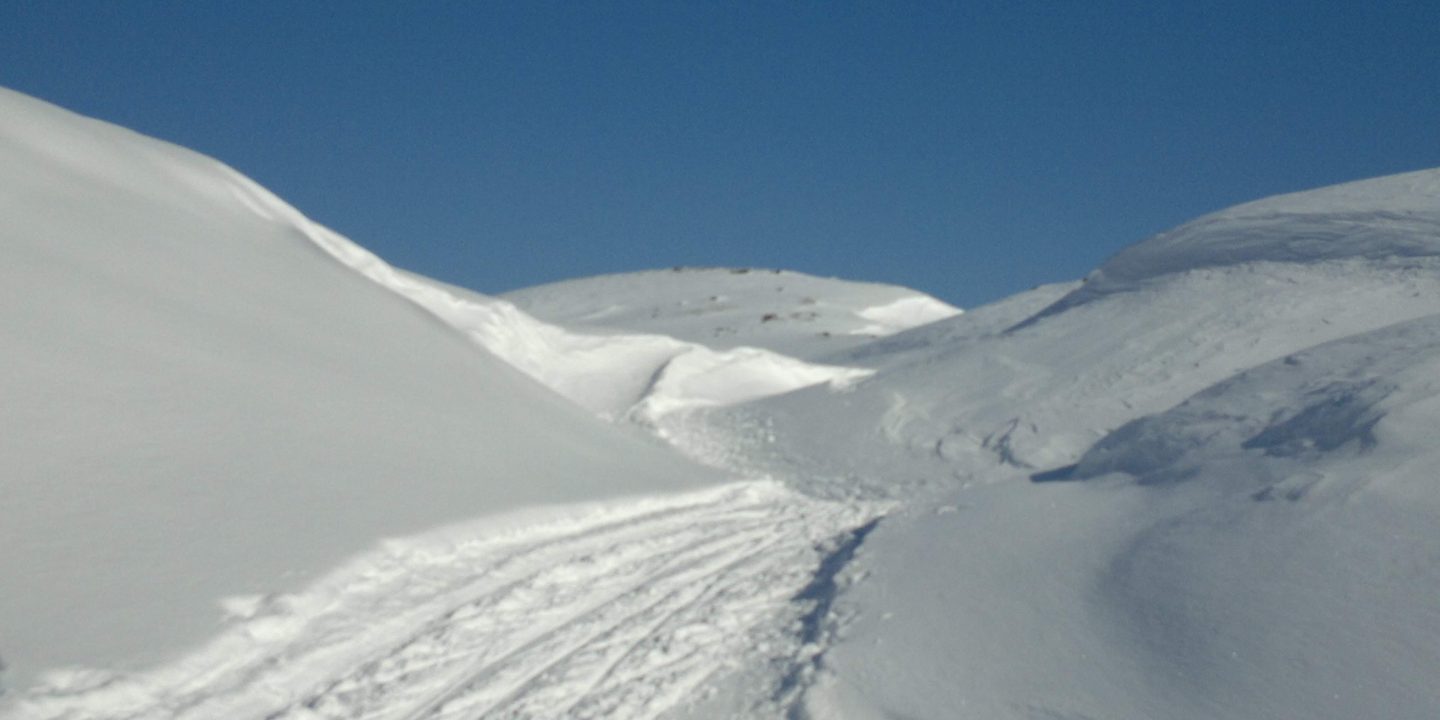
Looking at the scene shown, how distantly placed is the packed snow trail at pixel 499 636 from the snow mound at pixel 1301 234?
→ 9992mm

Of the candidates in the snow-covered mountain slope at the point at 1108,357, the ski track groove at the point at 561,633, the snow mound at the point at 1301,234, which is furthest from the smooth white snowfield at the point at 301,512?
the snow mound at the point at 1301,234

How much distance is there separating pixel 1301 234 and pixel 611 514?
11.2m

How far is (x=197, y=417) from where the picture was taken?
7.16 meters

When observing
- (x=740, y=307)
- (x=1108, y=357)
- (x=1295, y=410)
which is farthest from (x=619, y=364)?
(x=740, y=307)

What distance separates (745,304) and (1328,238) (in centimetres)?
1640

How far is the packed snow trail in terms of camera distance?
4836mm

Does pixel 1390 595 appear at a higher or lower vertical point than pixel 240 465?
lower

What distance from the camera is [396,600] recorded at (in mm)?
6090

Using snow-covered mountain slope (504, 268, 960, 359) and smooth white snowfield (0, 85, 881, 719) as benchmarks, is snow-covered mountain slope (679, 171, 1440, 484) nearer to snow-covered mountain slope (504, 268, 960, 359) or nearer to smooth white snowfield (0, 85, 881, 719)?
smooth white snowfield (0, 85, 881, 719)

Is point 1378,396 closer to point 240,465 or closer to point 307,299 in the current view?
point 240,465

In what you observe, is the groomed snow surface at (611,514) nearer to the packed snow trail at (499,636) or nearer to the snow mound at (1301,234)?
the packed snow trail at (499,636)

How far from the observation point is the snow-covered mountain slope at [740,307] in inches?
953

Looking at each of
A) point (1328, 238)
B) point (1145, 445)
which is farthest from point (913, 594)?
point (1328, 238)

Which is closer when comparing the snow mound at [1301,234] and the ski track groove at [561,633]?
the ski track groove at [561,633]
